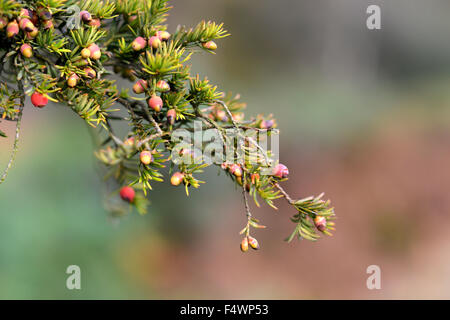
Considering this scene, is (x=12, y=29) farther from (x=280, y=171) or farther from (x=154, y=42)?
(x=280, y=171)

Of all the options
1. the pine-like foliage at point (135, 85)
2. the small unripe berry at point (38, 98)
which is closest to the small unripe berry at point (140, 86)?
the pine-like foliage at point (135, 85)

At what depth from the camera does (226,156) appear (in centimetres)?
51

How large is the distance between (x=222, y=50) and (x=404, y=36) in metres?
1.83

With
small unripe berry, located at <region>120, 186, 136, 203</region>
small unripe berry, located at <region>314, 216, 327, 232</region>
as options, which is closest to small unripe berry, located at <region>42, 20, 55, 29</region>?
small unripe berry, located at <region>120, 186, 136, 203</region>

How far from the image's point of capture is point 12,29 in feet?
1.49

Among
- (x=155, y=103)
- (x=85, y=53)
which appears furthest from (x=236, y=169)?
(x=85, y=53)

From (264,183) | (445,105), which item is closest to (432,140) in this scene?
(445,105)

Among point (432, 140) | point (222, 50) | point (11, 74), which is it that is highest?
point (222, 50)

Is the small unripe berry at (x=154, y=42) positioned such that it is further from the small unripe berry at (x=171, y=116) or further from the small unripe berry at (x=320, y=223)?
the small unripe berry at (x=320, y=223)

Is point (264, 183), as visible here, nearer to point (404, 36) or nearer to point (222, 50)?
point (222, 50)

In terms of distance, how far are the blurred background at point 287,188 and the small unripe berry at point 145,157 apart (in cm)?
171

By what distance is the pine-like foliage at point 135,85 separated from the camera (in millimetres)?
481

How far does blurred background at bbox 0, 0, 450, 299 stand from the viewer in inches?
86.7

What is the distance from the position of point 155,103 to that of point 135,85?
0.18 ft
